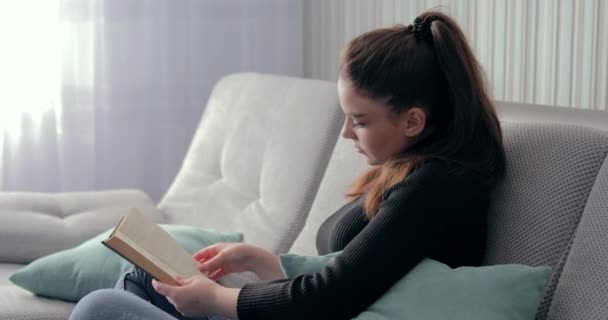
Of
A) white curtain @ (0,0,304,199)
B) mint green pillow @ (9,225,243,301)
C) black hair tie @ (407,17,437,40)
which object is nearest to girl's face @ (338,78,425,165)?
black hair tie @ (407,17,437,40)

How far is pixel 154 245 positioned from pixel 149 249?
0.02 metres

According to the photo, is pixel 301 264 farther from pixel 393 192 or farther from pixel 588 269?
pixel 588 269

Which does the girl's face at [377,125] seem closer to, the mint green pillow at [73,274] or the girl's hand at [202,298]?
the girl's hand at [202,298]

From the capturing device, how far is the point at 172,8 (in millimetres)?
3668

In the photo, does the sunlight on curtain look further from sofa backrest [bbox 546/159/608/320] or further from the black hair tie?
sofa backrest [bbox 546/159/608/320]

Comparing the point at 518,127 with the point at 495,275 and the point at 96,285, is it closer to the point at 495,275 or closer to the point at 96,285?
the point at 495,275

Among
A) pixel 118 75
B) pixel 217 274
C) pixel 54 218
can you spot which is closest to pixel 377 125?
pixel 217 274

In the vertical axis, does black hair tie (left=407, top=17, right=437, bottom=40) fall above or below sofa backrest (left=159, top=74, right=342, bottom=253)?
above

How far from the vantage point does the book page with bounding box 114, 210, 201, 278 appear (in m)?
1.67

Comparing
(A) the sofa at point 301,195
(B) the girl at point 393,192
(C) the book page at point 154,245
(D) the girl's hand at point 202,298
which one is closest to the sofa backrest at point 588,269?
(A) the sofa at point 301,195

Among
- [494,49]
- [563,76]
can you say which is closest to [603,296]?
[563,76]

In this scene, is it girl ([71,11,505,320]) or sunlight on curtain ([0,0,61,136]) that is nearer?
girl ([71,11,505,320])

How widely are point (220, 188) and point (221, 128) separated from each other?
19cm

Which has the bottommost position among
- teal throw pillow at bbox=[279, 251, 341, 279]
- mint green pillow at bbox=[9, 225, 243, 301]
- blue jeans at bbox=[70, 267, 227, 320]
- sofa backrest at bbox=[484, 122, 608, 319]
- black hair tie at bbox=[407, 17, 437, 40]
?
mint green pillow at bbox=[9, 225, 243, 301]
